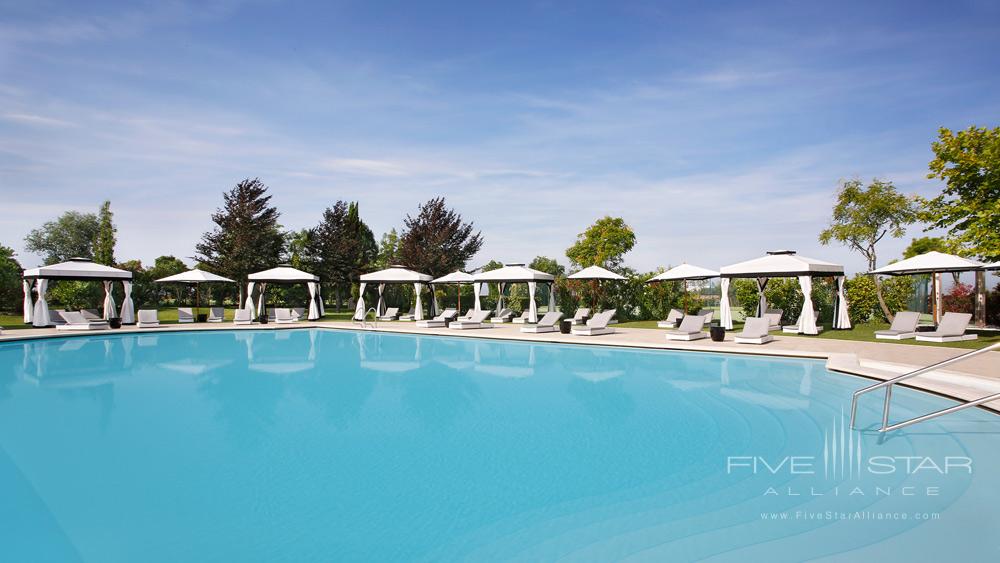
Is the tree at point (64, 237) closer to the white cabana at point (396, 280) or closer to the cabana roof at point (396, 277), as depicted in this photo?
the white cabana at point (396, 280)

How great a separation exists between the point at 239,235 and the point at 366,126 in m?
13.9

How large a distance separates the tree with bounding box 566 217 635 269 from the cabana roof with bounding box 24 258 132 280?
917 inches

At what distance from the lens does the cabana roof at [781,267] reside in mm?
15266

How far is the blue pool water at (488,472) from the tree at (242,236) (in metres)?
19.1

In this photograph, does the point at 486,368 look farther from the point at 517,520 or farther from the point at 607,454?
the point at 517,520

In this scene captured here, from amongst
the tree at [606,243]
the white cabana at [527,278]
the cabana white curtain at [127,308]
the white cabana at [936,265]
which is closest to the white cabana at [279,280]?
the cabana white curtain at [127,308]

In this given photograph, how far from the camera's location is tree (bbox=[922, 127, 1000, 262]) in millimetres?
11461

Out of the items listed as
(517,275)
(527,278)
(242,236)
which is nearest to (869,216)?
(527,278)

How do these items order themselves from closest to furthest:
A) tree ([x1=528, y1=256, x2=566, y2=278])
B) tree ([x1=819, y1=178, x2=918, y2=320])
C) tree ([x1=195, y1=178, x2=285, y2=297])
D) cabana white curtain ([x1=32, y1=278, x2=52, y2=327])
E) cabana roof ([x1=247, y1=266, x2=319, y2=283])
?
1. cabana white curtain ([x1=32, y1=278, x2=52, y2=327])
2. tree ([x1=819, y1=178, x2=918, y2=320])
3. cabana roof ([x1=247, y1=266, x2=319, y2=283])
4. tree ([x1=195, y1=178, x2=285, y2=297])
5. tree ([x1=528, y1=256, x2=566, y2=278])

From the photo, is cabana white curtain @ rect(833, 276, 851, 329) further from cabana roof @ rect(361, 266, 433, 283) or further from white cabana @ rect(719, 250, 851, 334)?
cabana roof @ rect(361, 266, 433, 283)

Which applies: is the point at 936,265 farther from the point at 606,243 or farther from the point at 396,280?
the point at 396,280

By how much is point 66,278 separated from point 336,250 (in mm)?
12419

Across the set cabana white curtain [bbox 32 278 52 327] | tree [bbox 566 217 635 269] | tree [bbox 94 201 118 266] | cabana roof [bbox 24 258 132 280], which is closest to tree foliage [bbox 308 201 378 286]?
cabana roof [bbox 24 258 132 280]

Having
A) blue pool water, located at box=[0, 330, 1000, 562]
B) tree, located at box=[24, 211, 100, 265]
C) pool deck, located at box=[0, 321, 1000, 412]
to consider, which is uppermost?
tree, located at box=[24, 211, 100, 265]
